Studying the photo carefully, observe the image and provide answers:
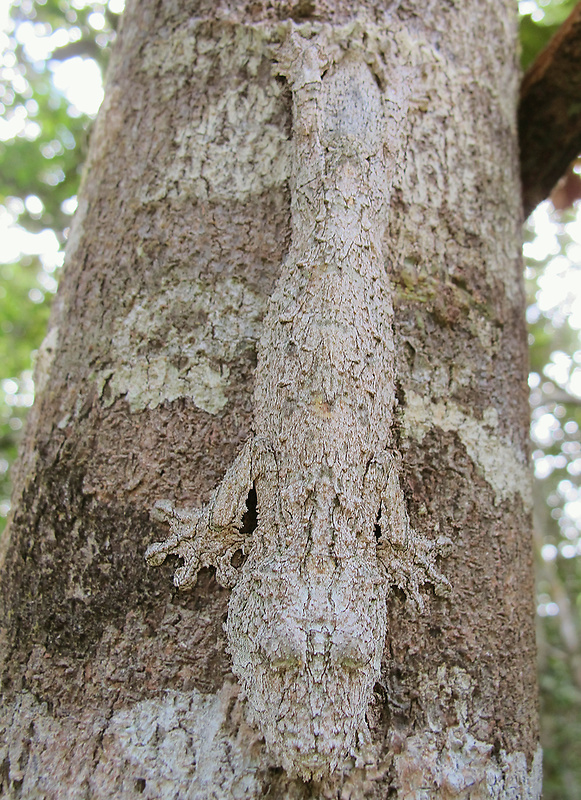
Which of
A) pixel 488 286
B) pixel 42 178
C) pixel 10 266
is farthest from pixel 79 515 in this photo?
pixel 10 266

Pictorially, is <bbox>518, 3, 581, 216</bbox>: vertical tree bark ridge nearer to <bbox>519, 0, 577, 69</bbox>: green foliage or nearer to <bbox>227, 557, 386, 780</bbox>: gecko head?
<bbox>519, 0, 577, 69</bbox>: green foliage

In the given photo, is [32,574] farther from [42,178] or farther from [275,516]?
[42,178]

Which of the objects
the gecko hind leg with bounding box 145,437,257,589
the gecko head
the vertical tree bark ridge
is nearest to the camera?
the gecko head

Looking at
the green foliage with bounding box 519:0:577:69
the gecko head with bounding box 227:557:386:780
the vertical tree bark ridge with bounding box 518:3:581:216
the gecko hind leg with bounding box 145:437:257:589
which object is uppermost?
the green foliage with bounding box 519:0:577:69

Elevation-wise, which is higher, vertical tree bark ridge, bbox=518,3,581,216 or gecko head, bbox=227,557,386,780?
vertical tree bark ridge, bbox=518,3,581,216

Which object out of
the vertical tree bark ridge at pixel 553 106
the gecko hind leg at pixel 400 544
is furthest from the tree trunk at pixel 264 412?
the vertical tree bark ridge at pixel 553 106

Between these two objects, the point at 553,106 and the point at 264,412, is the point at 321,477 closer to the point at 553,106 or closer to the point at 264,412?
the point at 264,412

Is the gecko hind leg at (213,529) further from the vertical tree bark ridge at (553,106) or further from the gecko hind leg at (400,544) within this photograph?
the vertical tree bark ridge at (553,106)

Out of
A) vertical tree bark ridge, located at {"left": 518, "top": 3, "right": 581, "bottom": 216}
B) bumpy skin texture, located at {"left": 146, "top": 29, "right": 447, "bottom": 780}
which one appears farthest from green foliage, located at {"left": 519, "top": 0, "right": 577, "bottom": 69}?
bumpy skin texture, located at {"left": 146, "top": 29, "right": 447, "bottom": 780}

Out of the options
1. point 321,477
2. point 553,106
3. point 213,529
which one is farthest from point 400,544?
point 553,106
